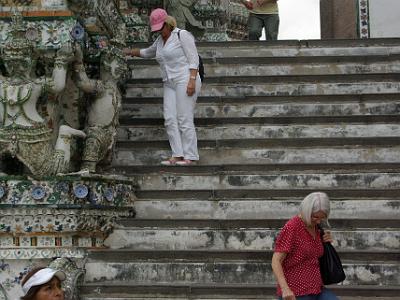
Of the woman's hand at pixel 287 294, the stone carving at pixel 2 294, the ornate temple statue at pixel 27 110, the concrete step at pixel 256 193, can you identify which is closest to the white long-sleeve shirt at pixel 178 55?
the concrete step at pixel 256 193

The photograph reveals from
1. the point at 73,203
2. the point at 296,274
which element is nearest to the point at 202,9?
the point at 73,203

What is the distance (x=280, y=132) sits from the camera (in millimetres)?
8852

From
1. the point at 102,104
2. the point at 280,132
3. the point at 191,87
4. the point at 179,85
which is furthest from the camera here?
the point at 280,132

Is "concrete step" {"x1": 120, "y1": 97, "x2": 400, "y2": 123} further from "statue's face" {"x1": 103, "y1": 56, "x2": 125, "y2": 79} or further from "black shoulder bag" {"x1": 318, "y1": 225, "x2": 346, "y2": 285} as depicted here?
"black shoulder bag" {"x1": 318, "y1": 225, "x2": 346, "y2": 285}

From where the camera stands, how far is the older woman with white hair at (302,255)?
5.34 meters

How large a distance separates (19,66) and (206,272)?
229 centimetres

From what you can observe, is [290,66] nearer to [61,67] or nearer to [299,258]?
[61,67]

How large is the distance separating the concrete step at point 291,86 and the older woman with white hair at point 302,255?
14.2ft

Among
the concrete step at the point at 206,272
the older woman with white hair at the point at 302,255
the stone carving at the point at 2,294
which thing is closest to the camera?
the older woman with white hair at the point at 302,255

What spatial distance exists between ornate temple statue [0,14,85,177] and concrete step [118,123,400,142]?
1.67m

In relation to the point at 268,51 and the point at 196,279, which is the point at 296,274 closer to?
the point at 196,279

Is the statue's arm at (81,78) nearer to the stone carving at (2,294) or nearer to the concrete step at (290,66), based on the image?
the stone carving at (2,294)

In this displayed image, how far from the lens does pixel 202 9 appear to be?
1397 centimetres

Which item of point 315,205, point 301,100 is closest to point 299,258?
point 315,205
